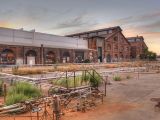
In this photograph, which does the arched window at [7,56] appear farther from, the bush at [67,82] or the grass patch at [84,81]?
the grass patch at [84,81]

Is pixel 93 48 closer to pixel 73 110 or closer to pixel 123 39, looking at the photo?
pixel 123 39

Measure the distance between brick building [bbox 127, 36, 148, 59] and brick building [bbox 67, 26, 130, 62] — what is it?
19.4 feet

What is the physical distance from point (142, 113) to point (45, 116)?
428cm

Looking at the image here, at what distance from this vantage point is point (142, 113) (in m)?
10.6

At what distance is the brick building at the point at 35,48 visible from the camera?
42.3 metres

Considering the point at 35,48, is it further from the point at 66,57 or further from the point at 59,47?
the point at 66,57

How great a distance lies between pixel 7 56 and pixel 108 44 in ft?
107

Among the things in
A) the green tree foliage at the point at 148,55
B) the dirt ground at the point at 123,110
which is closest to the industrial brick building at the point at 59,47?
the green tree foliage at the point at 148,55

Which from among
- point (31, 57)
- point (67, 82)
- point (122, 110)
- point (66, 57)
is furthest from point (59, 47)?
point (122, 110)

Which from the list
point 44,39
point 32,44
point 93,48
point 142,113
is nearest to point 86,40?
point 93,48

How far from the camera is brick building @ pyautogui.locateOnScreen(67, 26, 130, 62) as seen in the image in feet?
204

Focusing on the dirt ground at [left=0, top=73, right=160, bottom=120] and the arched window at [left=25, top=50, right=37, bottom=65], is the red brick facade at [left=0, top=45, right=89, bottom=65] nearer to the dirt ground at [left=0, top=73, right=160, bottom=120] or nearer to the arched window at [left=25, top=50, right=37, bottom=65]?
the arched window at [left=25, top=50, right=37, bottom=65]

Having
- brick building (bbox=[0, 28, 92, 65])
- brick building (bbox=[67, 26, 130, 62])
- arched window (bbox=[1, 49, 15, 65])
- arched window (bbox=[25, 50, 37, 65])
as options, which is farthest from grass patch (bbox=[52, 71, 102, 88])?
brick building (bbox=[67, 26, 130, 62])

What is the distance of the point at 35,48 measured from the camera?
4603cm
